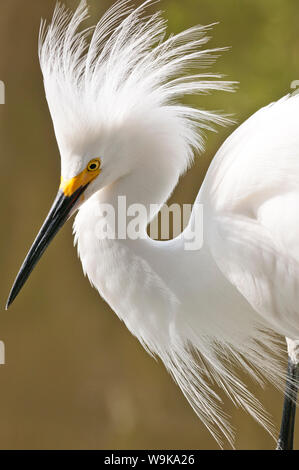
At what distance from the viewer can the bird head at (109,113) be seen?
130 centimetres

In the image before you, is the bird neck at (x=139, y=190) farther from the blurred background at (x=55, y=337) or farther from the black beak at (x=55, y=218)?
the blurred background at (x=55, y=337)

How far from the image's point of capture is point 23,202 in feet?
8.80

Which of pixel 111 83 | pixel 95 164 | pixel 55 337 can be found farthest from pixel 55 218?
pixel 55 337

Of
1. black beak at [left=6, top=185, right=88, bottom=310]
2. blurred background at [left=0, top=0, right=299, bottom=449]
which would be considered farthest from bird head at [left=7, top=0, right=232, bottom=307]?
blurred background at [left=0, top=0, right=299, bottom=449]

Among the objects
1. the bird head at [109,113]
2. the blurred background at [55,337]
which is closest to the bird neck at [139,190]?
the bird head at [109,113]

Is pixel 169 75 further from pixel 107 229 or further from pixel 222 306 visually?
pixel 222 306

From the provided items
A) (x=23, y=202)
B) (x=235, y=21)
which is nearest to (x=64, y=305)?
(x=23, y=202)

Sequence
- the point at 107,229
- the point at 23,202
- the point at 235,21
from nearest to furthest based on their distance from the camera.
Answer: the point at 107,229, the point at 235,21, the point at 23,202

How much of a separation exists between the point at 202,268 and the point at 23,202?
144cm

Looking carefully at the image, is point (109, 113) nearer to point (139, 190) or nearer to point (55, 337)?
point (139, 190)

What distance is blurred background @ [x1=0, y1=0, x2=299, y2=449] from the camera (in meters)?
2.62

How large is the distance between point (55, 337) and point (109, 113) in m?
1.54

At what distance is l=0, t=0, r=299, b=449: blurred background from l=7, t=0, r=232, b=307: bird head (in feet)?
4.01

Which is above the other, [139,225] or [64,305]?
[139,225]
